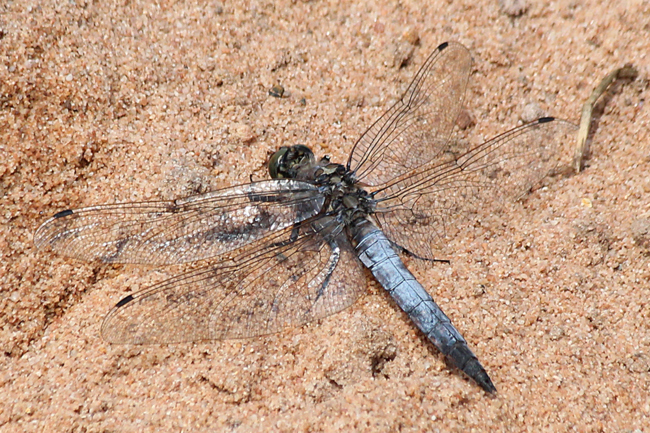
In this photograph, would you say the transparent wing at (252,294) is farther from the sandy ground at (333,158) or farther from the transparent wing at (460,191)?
the transparent wing at (460,191)

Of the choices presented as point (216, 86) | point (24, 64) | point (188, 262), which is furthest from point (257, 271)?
point (24, 64)

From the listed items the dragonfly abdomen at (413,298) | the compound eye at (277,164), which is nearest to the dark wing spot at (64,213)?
the compound eye at (277,164)

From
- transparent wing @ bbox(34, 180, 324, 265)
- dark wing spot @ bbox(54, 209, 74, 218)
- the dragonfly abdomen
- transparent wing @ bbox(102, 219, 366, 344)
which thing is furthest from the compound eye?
dark wing spot @ bbox(54, 209, 74, 218)

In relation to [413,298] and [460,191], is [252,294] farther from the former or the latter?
[460,191]

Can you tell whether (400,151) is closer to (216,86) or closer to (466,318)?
(466,318)

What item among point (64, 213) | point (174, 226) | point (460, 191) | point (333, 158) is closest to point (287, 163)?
point (333, 158)

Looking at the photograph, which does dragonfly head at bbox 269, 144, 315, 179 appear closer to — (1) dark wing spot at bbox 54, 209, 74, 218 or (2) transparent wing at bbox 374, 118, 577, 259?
(2) transparent wing at bbox 374, 118, 577, 259
